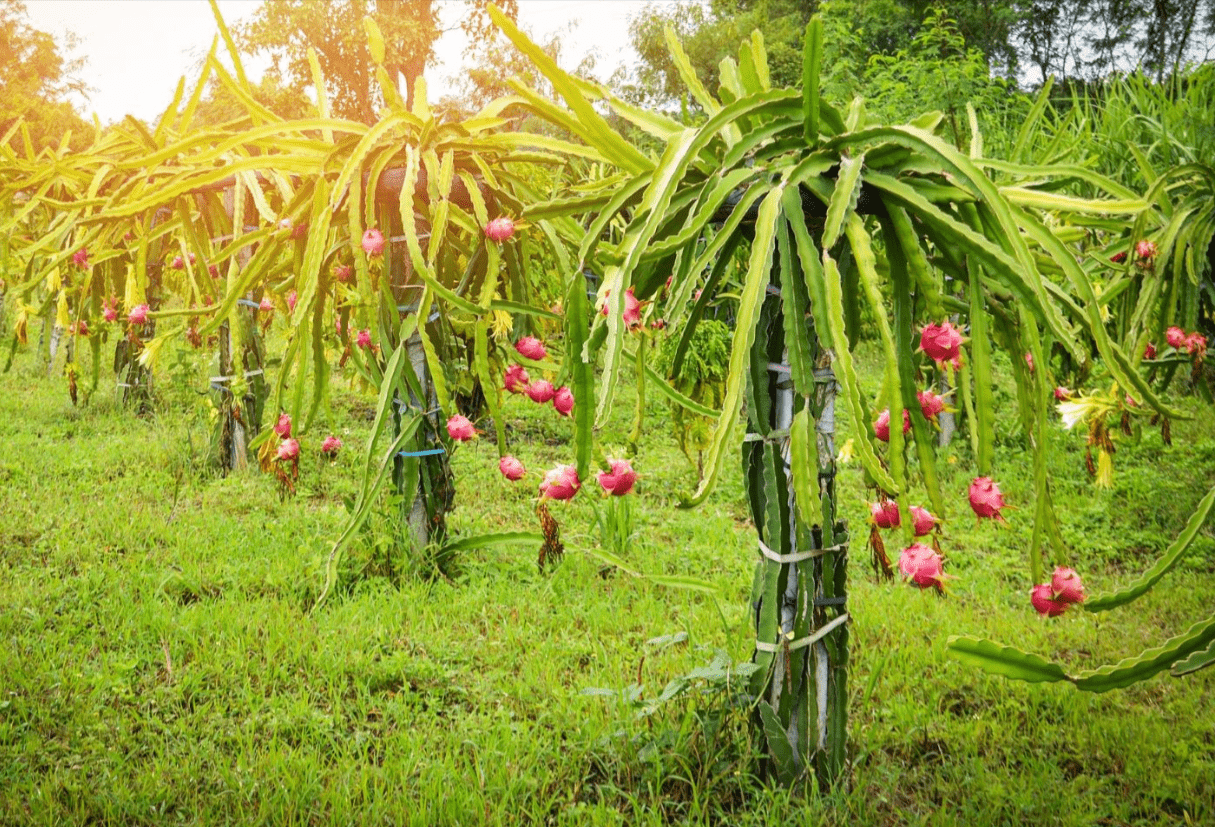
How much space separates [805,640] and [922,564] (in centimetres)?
25

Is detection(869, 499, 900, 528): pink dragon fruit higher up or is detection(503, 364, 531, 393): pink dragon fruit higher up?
detection(503, 364, 531, 393): pink dragon fruit

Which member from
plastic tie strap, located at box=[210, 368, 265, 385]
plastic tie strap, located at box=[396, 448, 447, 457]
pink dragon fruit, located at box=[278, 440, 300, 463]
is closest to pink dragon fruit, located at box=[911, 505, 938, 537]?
plastic tie strap, located at box=[396, 448, 447, 457]

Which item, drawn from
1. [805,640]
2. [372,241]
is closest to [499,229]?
[372,241]

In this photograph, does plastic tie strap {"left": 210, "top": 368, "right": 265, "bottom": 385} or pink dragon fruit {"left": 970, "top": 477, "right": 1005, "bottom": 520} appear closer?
pink dragon fruit {"left": 970, "top": 477, "right": 1005, "bottom": 520}

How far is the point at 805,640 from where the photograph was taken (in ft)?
5.06

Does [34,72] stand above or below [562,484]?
above

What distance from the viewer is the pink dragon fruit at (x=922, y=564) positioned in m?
1.51

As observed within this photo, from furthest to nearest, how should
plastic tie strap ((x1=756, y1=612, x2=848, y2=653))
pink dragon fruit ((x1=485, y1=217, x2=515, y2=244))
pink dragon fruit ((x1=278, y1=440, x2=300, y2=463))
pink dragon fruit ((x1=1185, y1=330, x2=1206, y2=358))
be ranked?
pink dragon fruit ((x1=1185, y1=330, x2=1206, y2=358)) < pink dragon fruit ((x1=278, y1=440, x2=300, y2=463)) < pink dragon fruit ((x1=485, y1=217, x2=515, y2=244)) < plastic tie strap ((x1=756, y1=612, x2=848, y2=653))

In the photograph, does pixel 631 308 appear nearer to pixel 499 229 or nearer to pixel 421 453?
pixel 499 229

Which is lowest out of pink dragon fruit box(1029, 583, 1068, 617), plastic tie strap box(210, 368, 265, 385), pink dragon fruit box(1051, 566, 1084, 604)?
pink dragon fruit box(1029, 583, 1068, 617)

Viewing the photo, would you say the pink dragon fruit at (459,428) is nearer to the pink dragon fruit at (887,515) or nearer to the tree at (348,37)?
the pink dragon fruit at (887,515)

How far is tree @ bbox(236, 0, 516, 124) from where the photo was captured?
16.9 m

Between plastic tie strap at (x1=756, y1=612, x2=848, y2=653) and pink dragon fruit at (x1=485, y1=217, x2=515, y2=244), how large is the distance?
1213mm

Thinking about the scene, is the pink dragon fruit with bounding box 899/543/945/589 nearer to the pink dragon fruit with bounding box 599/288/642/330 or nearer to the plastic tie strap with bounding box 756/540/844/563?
the plastic tie strap with bounding box 756/540/844/563
